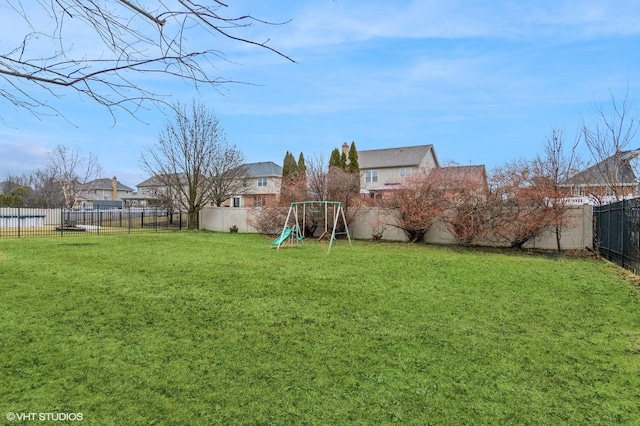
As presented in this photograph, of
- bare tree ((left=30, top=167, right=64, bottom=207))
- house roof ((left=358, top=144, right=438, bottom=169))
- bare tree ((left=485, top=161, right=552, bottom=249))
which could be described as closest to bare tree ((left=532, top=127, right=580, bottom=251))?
bare tree ((left=485, top=161, right=552, bottom=249))

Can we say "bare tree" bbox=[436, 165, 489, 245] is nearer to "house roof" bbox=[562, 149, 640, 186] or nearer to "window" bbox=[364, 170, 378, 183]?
"house roof" bbox=[562, 149, 640, 186]

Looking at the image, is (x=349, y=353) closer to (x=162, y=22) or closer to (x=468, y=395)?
(x=468, y=395)

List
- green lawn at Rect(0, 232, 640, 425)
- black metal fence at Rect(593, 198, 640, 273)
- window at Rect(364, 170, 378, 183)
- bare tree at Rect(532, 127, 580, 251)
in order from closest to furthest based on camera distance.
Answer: green lawn at Rect(0, 232, 640, 425) < black metal fence at Rect(593, 198, 640, 273) < bare tree at Rect(532, 127, 580, 251) < window at Rect(364, 170, 378, 183)

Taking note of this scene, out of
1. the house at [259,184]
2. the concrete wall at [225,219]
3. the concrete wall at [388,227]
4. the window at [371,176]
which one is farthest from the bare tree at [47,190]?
the window at [371,176]

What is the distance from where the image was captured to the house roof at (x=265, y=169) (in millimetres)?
35609

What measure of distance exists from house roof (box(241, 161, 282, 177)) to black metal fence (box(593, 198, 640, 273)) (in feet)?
91.5

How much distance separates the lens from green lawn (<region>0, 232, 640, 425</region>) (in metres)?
2.30

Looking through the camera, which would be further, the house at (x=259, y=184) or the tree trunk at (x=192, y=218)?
the house at (x=259, y=184)

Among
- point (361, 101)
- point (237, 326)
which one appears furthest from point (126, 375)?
point (361, 101)

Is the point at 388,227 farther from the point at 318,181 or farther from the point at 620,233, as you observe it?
the point at 620,233

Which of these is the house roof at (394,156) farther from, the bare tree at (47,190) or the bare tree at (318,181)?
the bare tree at (47,190)

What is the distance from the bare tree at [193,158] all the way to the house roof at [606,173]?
16607 millimetres

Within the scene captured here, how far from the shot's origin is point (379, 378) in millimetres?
2701

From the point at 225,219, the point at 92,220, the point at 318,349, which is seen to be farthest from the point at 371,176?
the point at 318,349
